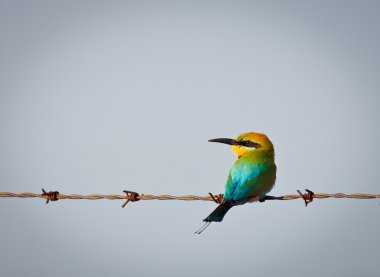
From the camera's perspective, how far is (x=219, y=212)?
10555mm

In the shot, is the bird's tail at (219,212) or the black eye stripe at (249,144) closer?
the bird's tail at (219,212)

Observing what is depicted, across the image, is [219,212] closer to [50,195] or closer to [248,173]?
[248,173]

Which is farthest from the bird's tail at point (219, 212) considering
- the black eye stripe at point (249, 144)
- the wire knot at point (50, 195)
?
the wire knot at point (50, 195)

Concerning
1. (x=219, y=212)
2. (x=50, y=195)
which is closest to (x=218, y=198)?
(x=219, y=212)

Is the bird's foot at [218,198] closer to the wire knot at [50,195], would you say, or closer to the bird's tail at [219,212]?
the bird's tail at [219,212]

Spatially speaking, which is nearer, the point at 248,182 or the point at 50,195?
the point at 50,195

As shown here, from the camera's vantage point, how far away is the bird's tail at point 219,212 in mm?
10391

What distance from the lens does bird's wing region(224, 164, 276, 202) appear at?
432 inches

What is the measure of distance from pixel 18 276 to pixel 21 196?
174 m

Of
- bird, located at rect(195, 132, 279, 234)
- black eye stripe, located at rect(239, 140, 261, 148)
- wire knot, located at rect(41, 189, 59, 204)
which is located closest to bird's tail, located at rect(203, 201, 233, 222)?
bird, located at rect(195, 132, 279, 234)

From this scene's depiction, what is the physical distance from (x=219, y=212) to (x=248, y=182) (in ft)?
2.73

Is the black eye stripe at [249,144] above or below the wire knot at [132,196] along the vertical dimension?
above

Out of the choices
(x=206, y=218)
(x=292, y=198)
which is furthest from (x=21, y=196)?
(x=292, y=198)

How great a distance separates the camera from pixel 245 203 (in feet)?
37.2
